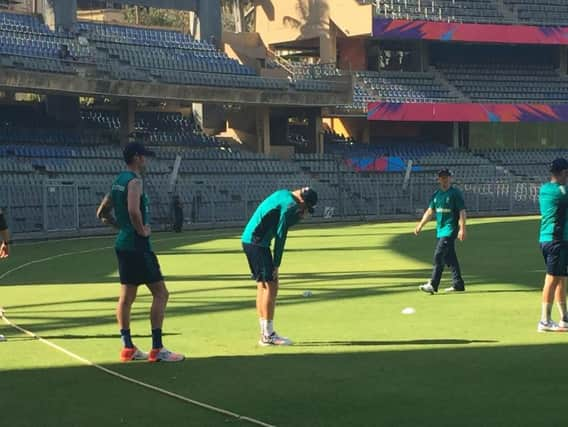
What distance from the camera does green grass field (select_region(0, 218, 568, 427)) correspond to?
8.06 m

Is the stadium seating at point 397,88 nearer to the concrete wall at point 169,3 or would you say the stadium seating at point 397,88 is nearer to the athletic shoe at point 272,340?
the concrete wall at point 169,3

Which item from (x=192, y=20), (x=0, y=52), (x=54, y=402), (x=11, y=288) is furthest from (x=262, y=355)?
(x=192, y=20)

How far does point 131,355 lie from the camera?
34.2ft

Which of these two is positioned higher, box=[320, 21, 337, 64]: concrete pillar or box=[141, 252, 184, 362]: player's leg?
box=[320, 21, 337, 64]: concrete pillar

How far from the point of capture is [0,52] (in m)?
40.3

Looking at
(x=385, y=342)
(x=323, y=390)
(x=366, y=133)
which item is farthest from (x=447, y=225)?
(x=366, y=133)

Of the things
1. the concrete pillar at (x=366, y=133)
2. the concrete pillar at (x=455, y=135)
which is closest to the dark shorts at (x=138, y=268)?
the concrete pillar at (x=366, y=133)

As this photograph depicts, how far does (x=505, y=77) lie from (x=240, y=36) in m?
16.9

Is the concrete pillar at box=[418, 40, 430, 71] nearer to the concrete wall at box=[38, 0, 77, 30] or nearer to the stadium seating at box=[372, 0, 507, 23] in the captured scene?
the stadium seating at box=[372, 0, 507, 23]

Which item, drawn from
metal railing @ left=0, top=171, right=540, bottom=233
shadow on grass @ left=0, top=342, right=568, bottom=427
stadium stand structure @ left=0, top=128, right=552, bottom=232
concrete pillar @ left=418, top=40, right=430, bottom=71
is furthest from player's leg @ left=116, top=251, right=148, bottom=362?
concrete pillar @ left=418, top=40, right=430, bottom=71

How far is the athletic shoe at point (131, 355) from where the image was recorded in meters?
10.4

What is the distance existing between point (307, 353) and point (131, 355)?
6.06ft

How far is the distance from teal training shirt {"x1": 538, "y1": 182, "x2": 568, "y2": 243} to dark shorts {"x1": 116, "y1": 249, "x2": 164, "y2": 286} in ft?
15.1

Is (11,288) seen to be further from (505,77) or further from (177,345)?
(505,77)
